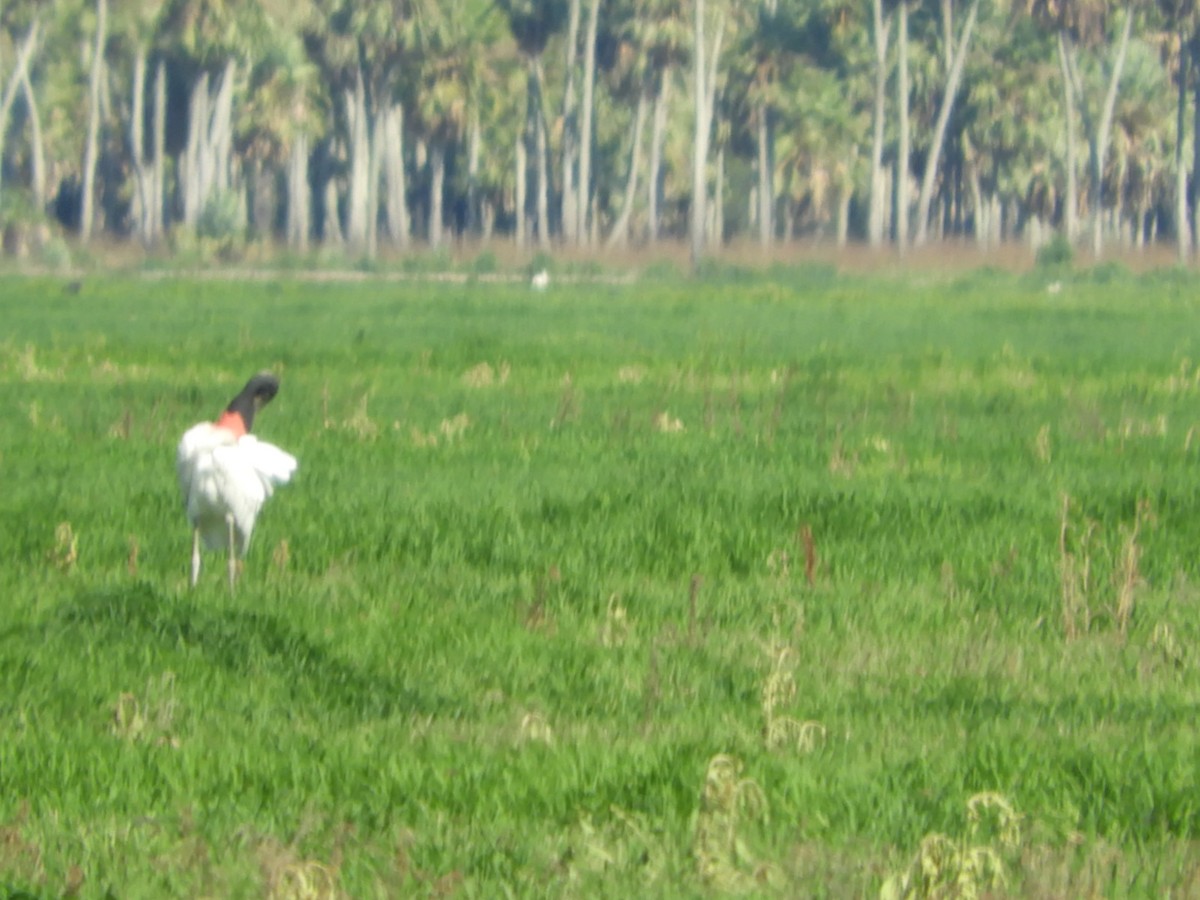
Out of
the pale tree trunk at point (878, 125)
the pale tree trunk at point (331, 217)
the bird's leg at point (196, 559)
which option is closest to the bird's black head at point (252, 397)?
the bird's leg at point (196, 559)

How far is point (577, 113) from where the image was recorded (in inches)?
3366

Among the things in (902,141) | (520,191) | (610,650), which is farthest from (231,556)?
(520,191)

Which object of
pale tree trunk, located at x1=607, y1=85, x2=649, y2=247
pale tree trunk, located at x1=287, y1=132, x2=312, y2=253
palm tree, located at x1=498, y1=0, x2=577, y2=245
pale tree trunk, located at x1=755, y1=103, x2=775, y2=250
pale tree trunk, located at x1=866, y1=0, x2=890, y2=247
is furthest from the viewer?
pale tree trunk, located at x1=755, y1=103, x2=775, y2=250

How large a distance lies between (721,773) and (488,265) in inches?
1956

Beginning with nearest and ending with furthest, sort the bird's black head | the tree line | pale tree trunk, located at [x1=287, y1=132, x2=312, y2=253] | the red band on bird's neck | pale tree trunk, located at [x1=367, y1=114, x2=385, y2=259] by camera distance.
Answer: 1. the red band on bird's neck
2. the bird's black head
3. pale tree trunk, located at [x1=367, y1=114, x2=385, y2=259]
4. the tree line
5. pale tree trunk, located at [x1=287, y1=132, x2=312, y2=253]

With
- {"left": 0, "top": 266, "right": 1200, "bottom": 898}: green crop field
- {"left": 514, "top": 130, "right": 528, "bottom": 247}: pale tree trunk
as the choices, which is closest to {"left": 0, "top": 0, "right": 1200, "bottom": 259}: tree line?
{"left": 514, "top": 130, "right": 528, "bottom": 247}: pale tree trunk

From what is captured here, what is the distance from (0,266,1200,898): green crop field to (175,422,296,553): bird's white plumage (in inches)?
14.2

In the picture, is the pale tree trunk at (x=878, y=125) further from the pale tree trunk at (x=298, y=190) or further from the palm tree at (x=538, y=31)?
the pale tree trunk at (x=298, y=190)

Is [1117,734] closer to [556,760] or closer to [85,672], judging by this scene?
[556,760]

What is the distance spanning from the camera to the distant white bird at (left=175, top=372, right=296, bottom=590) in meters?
9.35

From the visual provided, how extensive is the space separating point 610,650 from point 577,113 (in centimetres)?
7802

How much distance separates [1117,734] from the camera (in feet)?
23.9

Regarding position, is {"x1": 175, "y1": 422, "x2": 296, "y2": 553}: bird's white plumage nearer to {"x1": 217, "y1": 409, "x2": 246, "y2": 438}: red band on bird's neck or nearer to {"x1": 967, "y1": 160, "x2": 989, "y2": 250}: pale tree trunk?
{"x1": 217, "y1": 409, "x2": 246, "y2": 438}: red band on bird's neck

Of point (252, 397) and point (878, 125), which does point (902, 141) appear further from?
point (252, 397)
